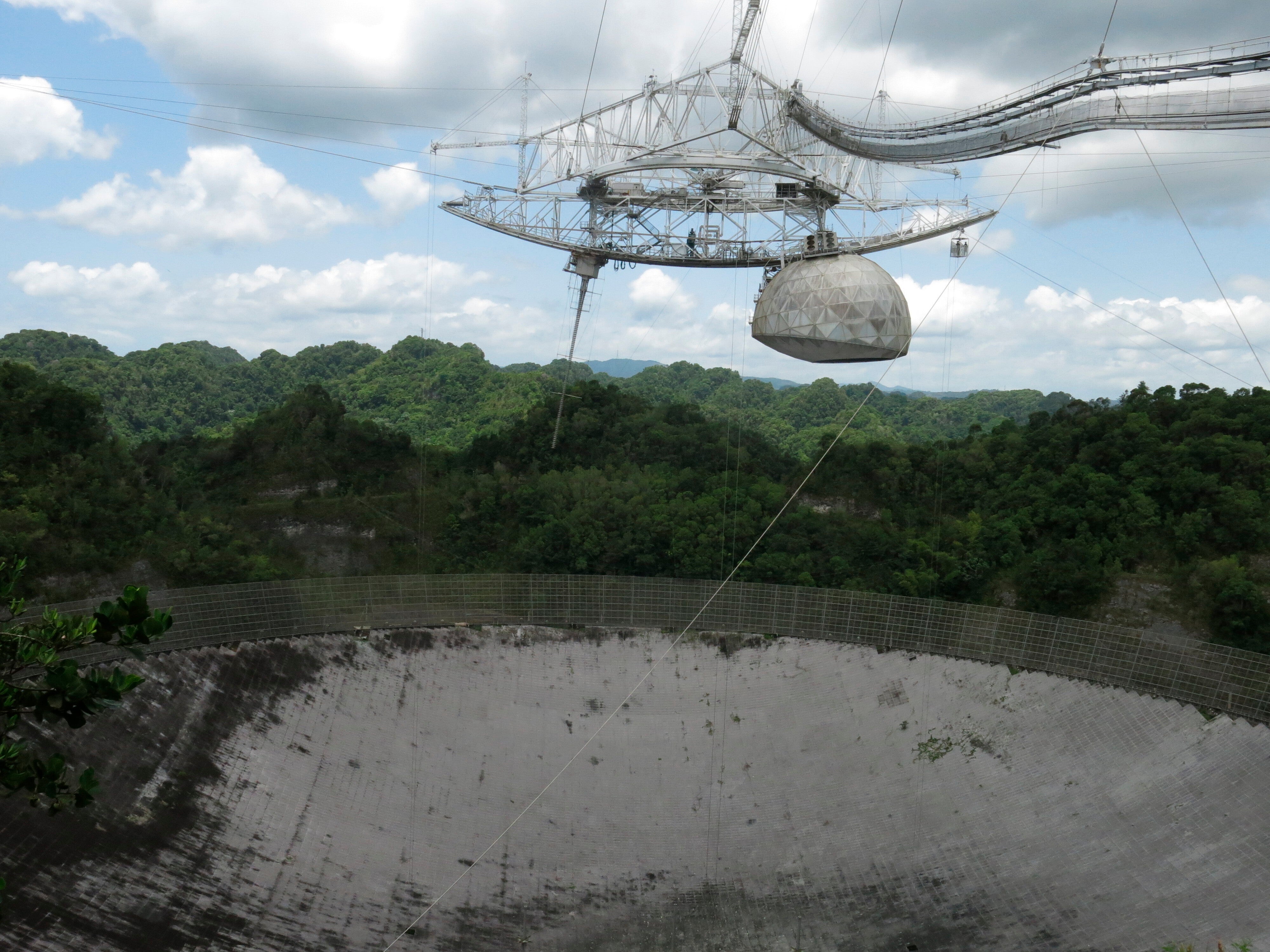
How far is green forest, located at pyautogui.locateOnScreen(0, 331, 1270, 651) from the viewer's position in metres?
14.9

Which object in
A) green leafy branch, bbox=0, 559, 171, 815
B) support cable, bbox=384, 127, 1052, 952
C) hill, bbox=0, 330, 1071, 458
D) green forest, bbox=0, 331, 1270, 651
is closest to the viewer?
green leafy branch, bbox=0, 559, 171, 815

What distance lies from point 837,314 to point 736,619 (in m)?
4.23

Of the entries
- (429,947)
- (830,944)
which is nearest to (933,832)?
(830,944)

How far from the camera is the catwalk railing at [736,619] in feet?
35.7

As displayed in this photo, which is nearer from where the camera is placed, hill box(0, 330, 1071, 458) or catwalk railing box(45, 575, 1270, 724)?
catwalk railing box(45, 575, 1270, 724)

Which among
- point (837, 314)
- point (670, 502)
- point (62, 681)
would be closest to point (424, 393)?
point (670, 502)

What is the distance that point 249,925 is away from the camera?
28.6ft

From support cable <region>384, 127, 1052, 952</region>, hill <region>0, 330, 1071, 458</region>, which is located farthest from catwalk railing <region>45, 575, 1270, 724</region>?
hill <region>0, 330, 1071, 458</region>

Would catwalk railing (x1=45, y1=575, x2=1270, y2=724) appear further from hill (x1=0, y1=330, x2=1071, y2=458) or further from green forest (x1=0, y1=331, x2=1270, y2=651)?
hill (x1=0, y1=330, x2=1071, y2=458)

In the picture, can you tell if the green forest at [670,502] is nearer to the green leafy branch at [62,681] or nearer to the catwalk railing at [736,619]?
the catwalk railing at [736,619]

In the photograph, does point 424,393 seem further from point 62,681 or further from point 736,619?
point 62,681

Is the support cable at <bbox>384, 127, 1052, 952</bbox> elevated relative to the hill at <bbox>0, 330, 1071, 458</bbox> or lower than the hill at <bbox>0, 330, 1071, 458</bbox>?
lower

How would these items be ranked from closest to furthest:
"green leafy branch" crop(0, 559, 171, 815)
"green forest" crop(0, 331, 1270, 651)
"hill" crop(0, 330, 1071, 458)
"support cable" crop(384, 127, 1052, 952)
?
"green leafy branch" crop(0, 559, 171, 815)
"support cable" crop(384, 127, 1052, 952)
"green forest" crop(0, 331, 1270, 651)
"hill" crop(0, 330, 1071, 458)

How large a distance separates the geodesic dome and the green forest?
4598mm
